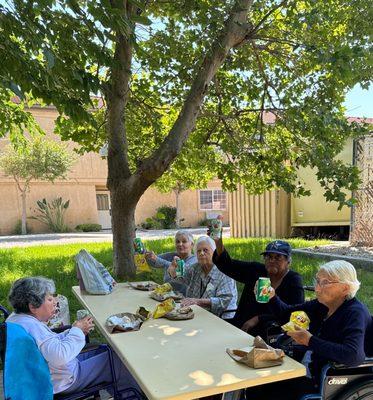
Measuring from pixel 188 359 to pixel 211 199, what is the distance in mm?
25168

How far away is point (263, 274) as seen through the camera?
3369mm

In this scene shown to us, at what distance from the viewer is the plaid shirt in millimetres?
3248

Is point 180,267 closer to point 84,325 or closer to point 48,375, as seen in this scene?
point 84,325

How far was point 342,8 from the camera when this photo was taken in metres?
6.57

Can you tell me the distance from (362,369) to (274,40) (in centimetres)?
546

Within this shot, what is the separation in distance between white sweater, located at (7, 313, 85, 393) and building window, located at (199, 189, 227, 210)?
2440 cm

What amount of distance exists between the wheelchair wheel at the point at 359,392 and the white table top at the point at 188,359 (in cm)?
41

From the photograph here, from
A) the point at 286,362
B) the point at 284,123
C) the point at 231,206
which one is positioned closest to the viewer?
the point at 286,362

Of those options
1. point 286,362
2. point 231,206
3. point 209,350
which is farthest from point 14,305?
point 231,206

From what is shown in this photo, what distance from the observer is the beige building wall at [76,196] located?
2164 cm

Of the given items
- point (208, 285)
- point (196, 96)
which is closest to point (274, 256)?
point (208, 285)

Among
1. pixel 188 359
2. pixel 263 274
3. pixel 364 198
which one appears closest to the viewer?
pixel 188 359

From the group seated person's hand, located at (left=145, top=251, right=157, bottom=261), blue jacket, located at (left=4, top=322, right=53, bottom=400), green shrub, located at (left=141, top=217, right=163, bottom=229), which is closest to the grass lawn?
seated person's hand, located at (left=145, top=251, right=157, bottom=261)

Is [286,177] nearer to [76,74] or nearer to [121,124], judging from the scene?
[121,124]
